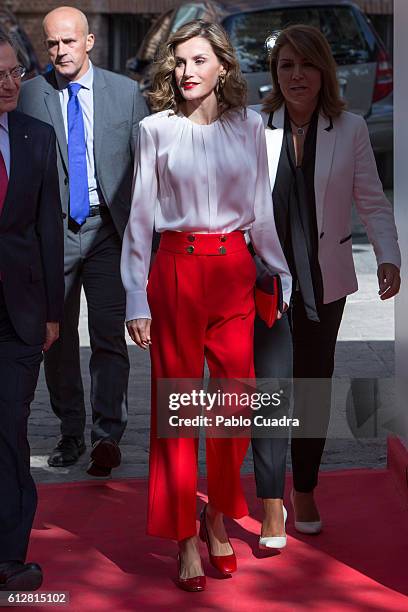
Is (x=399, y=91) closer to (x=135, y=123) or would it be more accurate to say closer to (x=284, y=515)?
(x=135, y=123)

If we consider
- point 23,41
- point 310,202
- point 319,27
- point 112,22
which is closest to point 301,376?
point 310,202

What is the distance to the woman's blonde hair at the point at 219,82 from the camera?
4988 mm

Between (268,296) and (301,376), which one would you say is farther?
(301,376)

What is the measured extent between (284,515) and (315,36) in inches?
69.4

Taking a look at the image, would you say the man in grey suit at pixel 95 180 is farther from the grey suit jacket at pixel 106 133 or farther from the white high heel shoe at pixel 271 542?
the white high heel shoe at pixel 271 542

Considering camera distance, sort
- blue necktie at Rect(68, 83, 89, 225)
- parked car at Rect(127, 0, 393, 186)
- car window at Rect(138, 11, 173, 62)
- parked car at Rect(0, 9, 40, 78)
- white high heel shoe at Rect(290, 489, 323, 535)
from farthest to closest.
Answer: car window at Rect(138, 11, 173, 62) < parked car at Rect(0, 9, 40, 78) < parked car at Rect(127, 0, 393, 186) < blue necktie at Rect(68, 83, 89, 225) < white high heel shoe at Rect(290, 489, 323, 535)

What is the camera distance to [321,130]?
5.41m

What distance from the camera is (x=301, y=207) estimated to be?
5.42 m

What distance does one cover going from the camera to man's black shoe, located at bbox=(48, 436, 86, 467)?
6695mm

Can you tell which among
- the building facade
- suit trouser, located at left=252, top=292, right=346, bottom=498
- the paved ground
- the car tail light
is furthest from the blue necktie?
the building facade

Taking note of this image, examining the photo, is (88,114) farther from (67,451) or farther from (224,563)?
(224,563)

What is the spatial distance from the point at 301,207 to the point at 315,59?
21.2 inches

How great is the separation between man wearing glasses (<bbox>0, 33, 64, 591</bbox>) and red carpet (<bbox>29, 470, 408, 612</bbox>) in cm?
32

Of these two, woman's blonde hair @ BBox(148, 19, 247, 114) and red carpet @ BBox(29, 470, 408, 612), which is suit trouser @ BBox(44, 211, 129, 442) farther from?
woman's blonde hair @ BBox(148, 19, 247, 114)
